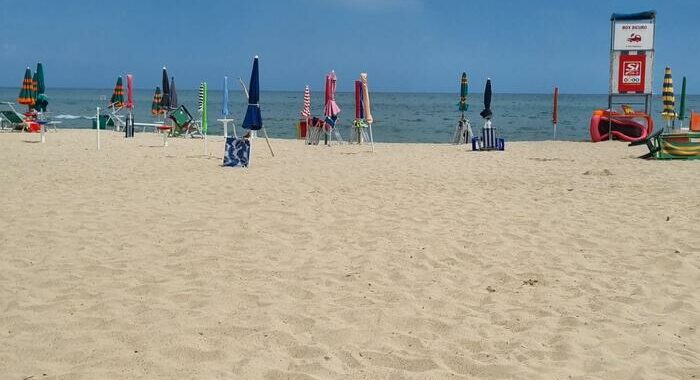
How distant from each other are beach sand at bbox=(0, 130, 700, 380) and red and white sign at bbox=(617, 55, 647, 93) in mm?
10465

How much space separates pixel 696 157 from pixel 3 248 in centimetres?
1165

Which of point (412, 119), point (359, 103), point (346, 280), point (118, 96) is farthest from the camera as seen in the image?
point (412, 119)

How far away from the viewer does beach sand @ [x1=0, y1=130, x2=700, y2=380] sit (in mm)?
3094

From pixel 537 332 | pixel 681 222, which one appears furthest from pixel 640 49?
pixel 537 332

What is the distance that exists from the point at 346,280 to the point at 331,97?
40.8 feet

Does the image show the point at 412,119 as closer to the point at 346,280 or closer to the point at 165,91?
the point at 165,91

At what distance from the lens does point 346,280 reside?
4.36 meters

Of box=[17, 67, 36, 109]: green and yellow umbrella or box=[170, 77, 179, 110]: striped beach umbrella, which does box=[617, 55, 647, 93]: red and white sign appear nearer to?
box=[170, 77, 179, 110]: striped beach umbrella

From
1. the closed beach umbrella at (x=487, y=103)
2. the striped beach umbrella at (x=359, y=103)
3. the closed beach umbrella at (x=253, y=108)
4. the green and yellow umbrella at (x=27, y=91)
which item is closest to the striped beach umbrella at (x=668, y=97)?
the closed beach umbrella at (x=487, y=103)

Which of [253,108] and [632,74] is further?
[632,74]

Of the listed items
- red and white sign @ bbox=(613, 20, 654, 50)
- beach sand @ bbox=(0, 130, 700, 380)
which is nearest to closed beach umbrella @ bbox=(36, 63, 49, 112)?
beach sand @ bbox=(0, 130, 700, 380)

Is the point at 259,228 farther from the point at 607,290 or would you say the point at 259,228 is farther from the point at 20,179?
the point at 20,179

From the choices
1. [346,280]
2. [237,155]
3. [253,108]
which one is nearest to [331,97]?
[253,108]

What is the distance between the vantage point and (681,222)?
20.6 ft
